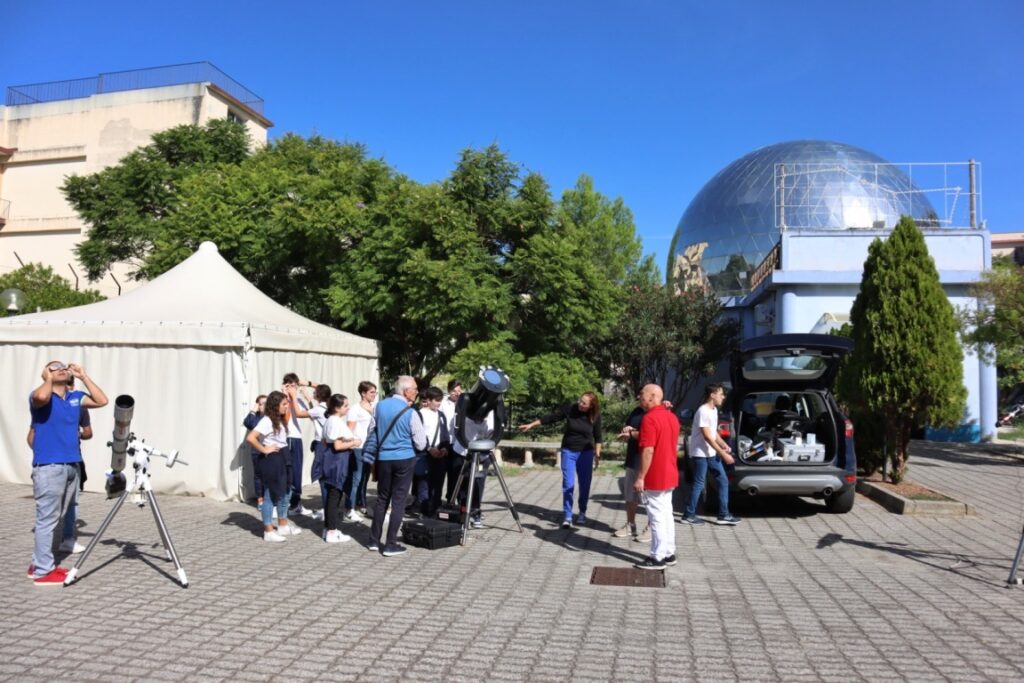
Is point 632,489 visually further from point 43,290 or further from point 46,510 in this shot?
point 43,290

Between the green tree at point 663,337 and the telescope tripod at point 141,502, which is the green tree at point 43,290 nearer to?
the green tree at point 663,337

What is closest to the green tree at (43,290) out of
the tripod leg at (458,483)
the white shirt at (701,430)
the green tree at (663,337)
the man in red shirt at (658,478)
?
the green tree at (663,337)

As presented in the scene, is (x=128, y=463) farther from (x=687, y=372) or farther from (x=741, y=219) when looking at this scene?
(x=741, y=219)

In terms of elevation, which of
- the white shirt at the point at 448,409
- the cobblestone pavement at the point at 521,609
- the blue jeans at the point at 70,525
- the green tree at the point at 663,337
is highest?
the green tree at the point at 663,337

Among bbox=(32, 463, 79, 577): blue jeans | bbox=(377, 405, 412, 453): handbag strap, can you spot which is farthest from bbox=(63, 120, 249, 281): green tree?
bbox=(32, 463, 79, 577): blue jeans

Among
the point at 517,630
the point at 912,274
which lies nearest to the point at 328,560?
the point at 517,630

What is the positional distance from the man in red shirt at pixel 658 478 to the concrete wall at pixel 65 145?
3616 centimetres

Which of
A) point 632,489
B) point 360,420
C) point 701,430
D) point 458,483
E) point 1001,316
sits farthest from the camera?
point 1001,316

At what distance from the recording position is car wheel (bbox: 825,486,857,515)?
32.0ft

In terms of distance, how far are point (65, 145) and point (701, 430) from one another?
135ft

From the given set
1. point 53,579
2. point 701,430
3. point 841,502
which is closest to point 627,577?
point 701,430

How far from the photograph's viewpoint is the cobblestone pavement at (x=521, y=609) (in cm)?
450

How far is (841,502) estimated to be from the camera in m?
9.85

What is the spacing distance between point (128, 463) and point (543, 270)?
909 centimetres
